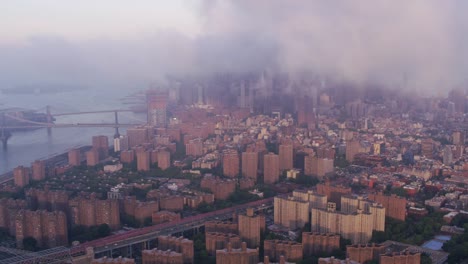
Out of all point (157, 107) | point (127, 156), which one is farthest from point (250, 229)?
point (157, 107)

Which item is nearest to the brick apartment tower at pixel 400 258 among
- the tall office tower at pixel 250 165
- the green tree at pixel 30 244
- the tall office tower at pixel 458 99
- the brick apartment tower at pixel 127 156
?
the green tree at pixel 30 244

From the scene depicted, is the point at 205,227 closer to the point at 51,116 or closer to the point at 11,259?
the point at 11,259

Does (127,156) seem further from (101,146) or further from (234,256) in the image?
(234,256)

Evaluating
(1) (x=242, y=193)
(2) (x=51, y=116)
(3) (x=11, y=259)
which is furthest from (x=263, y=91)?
(3) (x=11, y=259)

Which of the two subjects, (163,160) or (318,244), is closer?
(318,244)

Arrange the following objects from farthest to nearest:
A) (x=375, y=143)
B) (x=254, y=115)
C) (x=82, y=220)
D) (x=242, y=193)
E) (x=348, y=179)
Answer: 1. (x=254, y=115)
2. (x=375, y=143)
3. (x=348, y=179)
4. (x=242, y=193)
5. (x=82, y=220)

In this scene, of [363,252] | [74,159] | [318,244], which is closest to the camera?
[363,252]
